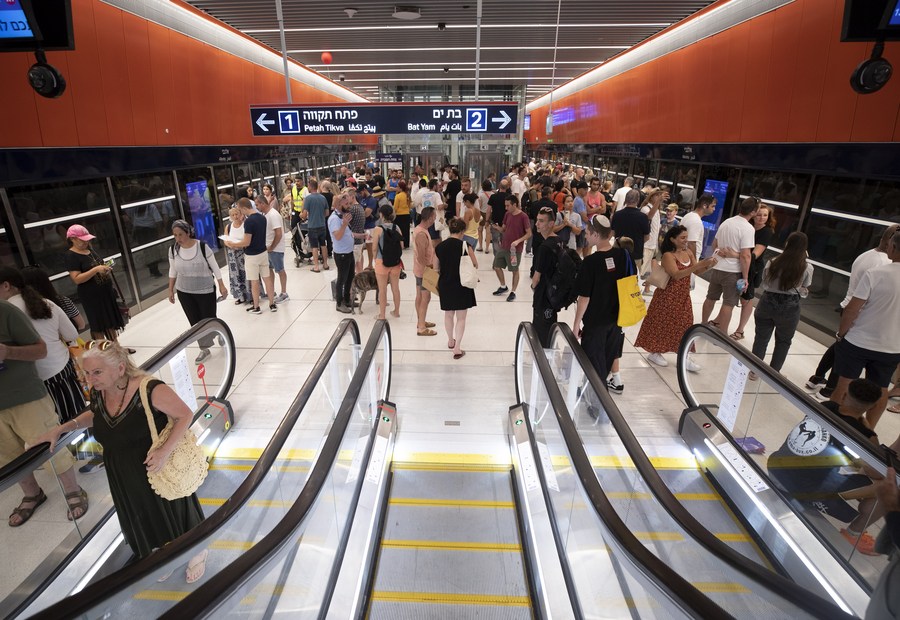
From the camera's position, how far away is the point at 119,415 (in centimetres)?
246

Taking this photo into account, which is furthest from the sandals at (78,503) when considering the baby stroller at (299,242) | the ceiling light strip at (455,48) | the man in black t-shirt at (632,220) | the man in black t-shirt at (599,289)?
the ceiling light strip at (455,48)

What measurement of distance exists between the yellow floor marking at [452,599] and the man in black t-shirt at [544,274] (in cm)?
256

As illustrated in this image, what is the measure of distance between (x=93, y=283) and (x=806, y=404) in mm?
6367

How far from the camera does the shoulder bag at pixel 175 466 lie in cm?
250

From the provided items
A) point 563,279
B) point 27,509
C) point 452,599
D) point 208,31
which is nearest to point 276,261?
point 563,279

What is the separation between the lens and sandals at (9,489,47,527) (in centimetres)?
313

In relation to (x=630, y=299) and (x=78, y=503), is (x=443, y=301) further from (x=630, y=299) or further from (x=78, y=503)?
(x=78, y=503)

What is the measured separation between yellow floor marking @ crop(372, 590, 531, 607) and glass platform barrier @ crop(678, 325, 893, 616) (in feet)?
5.63

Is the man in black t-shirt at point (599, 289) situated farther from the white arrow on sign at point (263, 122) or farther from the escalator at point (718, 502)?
the white arrow on sign at point (263, 122)

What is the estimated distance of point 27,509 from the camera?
126 inches

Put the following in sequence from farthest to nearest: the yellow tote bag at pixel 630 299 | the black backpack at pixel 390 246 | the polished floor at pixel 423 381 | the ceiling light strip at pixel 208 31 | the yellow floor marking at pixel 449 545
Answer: the ceiling light strip at pixel 208 31 < the black backpack at pixel 390 246 < the yellow tote bag at pixel 630 299 < the polished floor at pixel 423 381 < the yellow floor marking at pixel 449 545

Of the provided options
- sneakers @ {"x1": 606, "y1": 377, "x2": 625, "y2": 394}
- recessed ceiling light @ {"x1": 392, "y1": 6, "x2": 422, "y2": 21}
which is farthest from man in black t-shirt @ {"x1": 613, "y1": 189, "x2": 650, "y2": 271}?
recessed ceiling light @ {"x1": 392, "y1": 6, "x2": 422, "y2": 21}

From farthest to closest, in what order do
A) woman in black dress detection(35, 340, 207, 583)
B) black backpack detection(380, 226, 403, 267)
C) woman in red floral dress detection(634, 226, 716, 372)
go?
black backpack detection(380, 226, 403, 267) → woman in red floral dress detection(634, 226, 716, 372) → woman in black dress detection(35, 340, 207, 583)

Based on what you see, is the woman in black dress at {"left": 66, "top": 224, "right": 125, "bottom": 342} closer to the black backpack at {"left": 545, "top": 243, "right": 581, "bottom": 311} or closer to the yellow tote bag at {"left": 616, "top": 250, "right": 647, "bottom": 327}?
the black backpack at {"left": 545, "top": 243, "right": 581, "bottom": 311}
